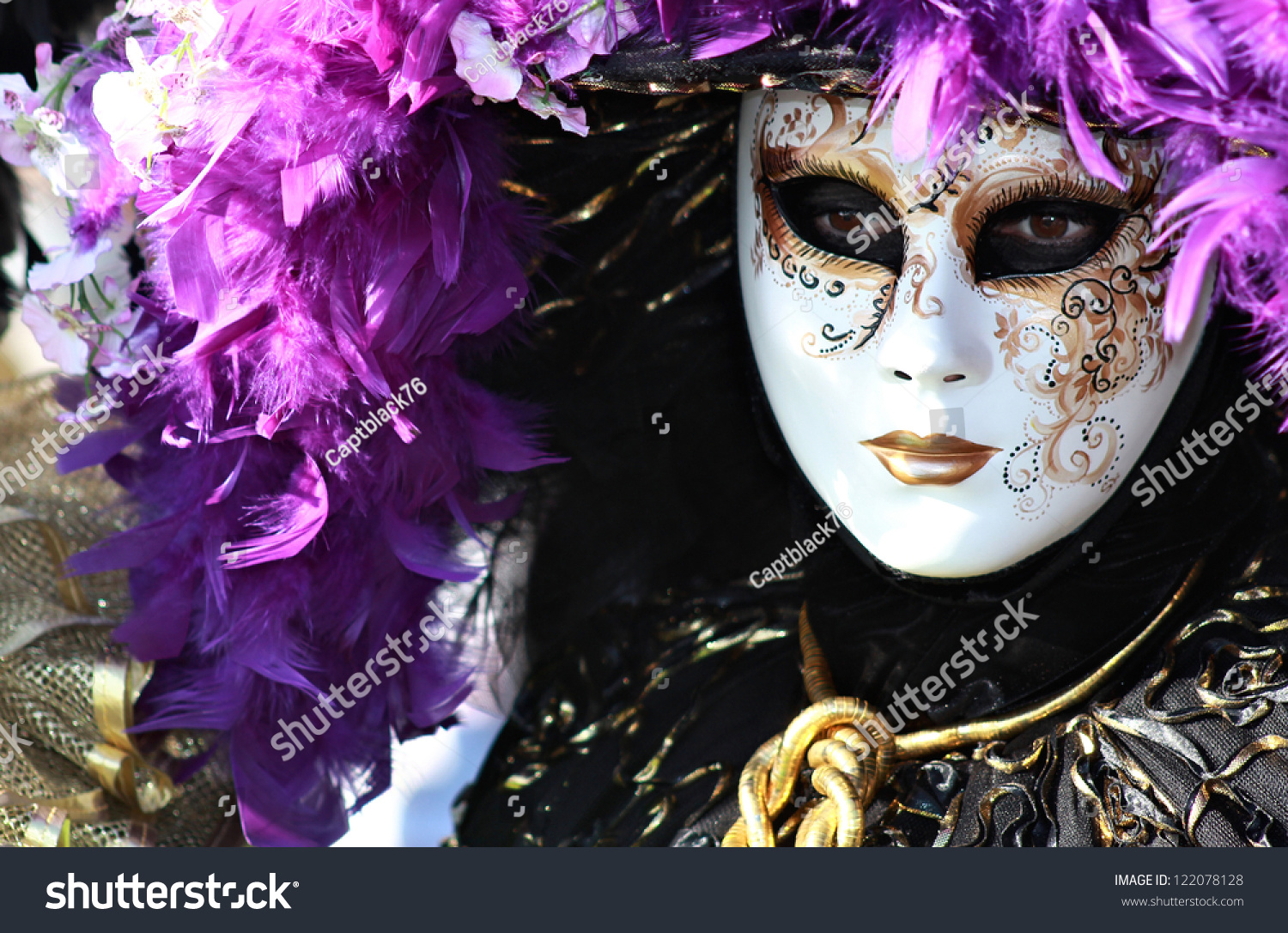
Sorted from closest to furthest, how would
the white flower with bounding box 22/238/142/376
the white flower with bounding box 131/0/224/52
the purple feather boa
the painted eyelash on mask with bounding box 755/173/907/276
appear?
1. the purple feather boa
2. the white flower with bounding box 131/0/224/52
3. the painted eyelash on mask with bounding box 755/173/907/276
4. the white flower with bounding box 22/238/142/376

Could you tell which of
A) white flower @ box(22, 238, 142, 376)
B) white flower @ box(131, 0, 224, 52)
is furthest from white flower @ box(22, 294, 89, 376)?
white flower @ box(131, 0, 224, 52)

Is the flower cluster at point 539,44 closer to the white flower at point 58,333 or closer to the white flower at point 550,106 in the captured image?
the white flower at point 550,106

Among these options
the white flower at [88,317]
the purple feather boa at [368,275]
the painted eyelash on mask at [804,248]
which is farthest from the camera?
A: the white flower at [88,317]

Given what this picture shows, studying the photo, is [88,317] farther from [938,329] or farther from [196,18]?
[938,329]

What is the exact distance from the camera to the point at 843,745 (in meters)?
1.13

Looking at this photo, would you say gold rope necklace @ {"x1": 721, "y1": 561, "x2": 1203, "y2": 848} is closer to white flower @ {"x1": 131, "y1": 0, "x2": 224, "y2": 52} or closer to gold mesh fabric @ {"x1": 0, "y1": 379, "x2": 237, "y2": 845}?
gold mesh fabric @ {"x1": 0, "y1": 379, "x2": 237, "y2": 845}

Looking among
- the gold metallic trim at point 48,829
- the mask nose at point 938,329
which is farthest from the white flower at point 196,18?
the gold metallic trim at point 48,829

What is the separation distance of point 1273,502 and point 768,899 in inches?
25.7

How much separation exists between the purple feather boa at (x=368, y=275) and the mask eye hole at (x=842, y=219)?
0.12 meters

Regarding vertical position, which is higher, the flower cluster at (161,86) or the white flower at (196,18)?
the white flower at (196,18)

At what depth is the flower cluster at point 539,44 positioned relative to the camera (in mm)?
971

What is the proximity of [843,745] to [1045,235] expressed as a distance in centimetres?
52

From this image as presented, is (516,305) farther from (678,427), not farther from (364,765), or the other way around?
(364,765)

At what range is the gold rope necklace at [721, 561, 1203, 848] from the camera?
1.13 m
